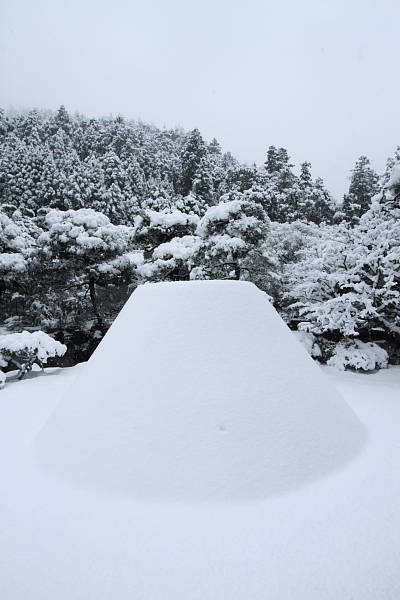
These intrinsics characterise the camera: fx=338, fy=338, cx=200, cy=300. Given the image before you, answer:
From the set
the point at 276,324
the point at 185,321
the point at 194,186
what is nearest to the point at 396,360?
the point at 276,324

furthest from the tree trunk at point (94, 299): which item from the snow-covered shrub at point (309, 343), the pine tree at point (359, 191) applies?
the pine tree at point (359, 191)

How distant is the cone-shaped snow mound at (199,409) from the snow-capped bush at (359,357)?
4834 millimetres

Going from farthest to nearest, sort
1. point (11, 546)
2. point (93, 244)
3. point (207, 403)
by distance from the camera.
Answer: point (93, 244), point (207, 403), point (11, 546)

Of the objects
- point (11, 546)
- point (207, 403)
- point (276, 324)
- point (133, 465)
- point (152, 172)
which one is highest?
point (152, 172)

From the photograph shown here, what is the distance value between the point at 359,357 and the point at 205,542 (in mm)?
7247

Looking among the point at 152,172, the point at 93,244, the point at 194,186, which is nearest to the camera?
the point at 93,244

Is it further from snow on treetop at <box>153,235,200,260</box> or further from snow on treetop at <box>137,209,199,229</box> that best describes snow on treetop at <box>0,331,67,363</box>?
snow on treetop at <box>137,209,199,229</box>

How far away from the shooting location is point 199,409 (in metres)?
3.07

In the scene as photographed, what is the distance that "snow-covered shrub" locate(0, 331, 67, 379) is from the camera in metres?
7.86

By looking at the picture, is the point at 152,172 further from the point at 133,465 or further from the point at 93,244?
the point at 133,465

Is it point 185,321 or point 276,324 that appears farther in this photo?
point 276,324

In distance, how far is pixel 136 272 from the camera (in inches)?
467

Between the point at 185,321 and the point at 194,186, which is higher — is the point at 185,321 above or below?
below

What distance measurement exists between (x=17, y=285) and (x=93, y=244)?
352 centimetres
